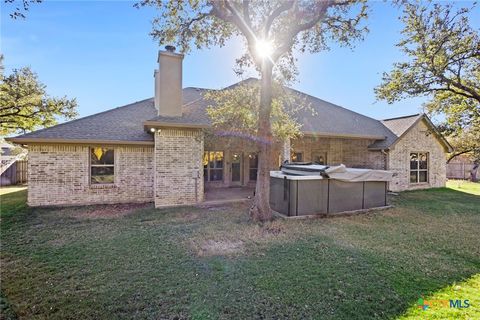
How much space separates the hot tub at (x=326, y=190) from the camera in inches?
290

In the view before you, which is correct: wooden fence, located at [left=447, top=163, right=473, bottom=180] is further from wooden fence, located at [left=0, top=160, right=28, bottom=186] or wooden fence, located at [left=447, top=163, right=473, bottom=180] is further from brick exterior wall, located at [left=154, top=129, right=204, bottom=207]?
wooden fence, located at [left=0, top=160, right=28, bottom=186]

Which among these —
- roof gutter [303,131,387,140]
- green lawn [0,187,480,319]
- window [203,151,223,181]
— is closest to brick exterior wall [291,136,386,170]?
roof gutter [303,131,387,140]

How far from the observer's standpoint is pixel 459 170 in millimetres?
23125

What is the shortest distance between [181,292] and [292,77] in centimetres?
696

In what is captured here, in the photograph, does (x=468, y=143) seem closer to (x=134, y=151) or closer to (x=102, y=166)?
(x=134, y=151)

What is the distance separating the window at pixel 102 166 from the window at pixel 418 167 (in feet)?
51.6

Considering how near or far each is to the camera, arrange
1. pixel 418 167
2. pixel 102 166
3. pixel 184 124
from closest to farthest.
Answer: pixel 184 124 < pixel 102 166 < pixel 418 167

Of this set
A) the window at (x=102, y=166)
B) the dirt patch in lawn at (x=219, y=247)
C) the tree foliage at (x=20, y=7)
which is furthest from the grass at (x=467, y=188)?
the tree foliage at (x=20, y=7)

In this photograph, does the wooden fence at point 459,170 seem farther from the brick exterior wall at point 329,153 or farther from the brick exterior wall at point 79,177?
the brick exterior wall at point 79,177

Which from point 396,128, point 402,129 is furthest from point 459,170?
point 402,129

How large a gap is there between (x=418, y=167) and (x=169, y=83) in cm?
1459

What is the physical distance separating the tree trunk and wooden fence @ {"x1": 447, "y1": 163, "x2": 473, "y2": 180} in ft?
84.9

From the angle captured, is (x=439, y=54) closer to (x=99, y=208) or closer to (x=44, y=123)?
(x=99, y=208)

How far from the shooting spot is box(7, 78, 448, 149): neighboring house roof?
8.68m
